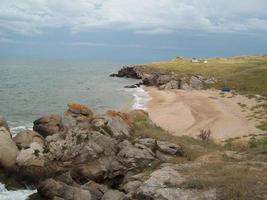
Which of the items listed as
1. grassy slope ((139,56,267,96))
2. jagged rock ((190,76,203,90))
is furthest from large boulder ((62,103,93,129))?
jagged rock ((190,76,203,90))

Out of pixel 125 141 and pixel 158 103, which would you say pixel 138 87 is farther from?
pixel 125 141

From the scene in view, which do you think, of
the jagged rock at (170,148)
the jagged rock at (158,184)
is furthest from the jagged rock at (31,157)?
the jagged rock at (158,184)

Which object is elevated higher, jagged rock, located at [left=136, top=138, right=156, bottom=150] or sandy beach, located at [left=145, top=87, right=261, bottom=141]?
jagged rock, located at [left=136, top=138, right=156, bottom=150]

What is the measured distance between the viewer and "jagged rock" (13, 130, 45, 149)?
31.1 meters

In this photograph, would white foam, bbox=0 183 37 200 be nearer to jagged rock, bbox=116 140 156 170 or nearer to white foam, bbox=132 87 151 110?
jagged rock, bbox=116 140 156 170

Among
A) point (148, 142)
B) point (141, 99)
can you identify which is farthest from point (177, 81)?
point (148, 142)

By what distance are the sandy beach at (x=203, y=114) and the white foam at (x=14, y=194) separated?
22.2 meters

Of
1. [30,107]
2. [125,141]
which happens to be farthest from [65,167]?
[30,107]

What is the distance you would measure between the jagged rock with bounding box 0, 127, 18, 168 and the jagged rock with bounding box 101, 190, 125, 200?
8269 millimetres

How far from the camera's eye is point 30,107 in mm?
67312

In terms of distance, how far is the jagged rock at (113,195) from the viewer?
22562mm

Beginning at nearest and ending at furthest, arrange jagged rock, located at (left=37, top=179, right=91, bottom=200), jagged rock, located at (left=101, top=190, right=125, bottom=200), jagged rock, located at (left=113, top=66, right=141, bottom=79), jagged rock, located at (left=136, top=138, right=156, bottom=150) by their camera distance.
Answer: jagged rock, located at (left=101, top=190, right=125, bottom=200) < jagged rock, located at (left=37, top=179, right=91, bottom=200) < jagged rock, located at (left=136, top=138, right=156, bottom=150) < jagged rock, located at (left=113, top=66, right=141, bottom=79)

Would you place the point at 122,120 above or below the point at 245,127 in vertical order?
above

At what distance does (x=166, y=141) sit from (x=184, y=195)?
11.9 m
